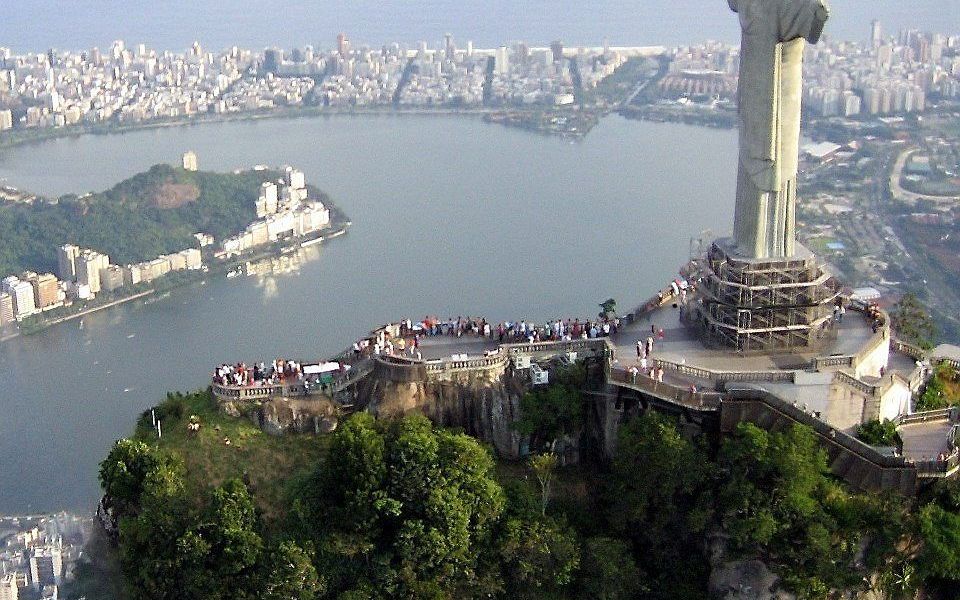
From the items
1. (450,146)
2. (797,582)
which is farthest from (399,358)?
(450,146)

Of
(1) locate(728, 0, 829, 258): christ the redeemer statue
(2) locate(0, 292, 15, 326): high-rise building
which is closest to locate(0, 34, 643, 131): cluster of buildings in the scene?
(2) locate(0, 292, 15, 326): high-rise building

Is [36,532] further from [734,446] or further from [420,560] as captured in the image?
[734,446]

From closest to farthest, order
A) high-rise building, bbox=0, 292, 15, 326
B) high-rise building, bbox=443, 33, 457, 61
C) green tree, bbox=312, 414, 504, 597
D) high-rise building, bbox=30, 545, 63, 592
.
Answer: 1. green tree, bbox=312, 414, 504, 597
2. high-rise building, bbox=30, 545, 63, 592
3. high-rise building, bbox=0, 292, 15, 326
4. high-rise building, bbox=443, 33, 457, 61

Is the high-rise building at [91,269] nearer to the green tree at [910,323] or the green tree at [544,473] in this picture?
the green tree at [910,323]

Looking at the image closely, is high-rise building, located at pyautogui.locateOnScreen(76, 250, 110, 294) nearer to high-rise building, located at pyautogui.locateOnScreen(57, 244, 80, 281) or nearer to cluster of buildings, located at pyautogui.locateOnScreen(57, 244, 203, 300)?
cluster of buildings, located at pyautogui.locateOnScreen(57, 244, 203, 300)

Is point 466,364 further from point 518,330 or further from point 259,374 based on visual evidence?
point 259,374

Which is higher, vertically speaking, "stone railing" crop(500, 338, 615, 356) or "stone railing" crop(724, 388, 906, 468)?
"stone railing" crop(500, 338, 615, 356)

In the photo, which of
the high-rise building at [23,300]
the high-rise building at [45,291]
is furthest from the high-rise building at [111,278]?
the high-rise building at [23,300]
